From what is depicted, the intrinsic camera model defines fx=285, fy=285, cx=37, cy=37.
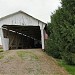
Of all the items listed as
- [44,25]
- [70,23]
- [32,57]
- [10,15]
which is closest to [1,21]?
[10,15]

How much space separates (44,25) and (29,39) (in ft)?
47.5

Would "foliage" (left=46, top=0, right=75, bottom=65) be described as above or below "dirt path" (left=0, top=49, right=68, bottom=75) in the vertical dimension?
above

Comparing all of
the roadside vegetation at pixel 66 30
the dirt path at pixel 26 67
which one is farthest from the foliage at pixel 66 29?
the dirt path at pixel 26 67

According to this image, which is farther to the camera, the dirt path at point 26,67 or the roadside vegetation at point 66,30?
the roadside vegetation at point 66,30

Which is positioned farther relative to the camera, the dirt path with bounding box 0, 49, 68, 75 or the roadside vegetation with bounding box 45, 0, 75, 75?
the roadside vegetation with bounding box 45, 0, 75, 75

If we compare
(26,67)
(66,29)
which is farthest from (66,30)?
(26,67)

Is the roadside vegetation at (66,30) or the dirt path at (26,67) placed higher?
the roadside vegetation at (66,30)

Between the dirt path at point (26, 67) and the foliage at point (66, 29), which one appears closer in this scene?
the dirt path at point (26, 67)

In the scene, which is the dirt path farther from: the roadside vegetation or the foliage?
the foliage

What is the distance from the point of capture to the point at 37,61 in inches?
699

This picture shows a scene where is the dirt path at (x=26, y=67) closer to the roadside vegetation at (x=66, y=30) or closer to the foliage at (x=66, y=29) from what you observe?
the roadside vegetation at (x=66, y=30)

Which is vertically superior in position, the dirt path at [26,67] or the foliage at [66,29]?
the foliage at [66,29]

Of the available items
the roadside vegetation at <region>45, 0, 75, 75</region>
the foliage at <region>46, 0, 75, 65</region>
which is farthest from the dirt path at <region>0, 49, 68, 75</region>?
the foliage at <region>46, 0, 75, 65</region>

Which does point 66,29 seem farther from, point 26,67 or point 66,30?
point 26,67
